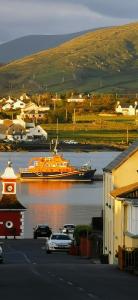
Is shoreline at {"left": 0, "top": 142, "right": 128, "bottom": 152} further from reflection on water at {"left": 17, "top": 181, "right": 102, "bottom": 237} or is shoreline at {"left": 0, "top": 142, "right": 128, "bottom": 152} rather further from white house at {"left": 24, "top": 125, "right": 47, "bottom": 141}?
reflection on water at {"left": 17, "top": 181, "right": 102, "bottom": 237}

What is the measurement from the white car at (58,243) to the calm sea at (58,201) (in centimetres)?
1429

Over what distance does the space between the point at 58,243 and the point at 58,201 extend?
54640 mm

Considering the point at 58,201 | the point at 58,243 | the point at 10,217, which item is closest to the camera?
the point at 58,243

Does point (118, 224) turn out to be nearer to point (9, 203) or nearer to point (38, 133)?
point (9, 203)

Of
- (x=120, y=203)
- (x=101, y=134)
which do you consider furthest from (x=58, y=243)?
(x=101, y=134)

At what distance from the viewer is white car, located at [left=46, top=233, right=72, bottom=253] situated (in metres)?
35.3

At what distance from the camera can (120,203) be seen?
26891mm

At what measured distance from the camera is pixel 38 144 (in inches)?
7584

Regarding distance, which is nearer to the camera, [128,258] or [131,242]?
[128,258]

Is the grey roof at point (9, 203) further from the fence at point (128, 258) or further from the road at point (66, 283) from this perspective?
the fence at point (128, 258)

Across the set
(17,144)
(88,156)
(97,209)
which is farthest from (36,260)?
(17,144)

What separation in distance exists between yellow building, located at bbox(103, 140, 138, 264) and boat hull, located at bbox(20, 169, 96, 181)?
99.5 metres

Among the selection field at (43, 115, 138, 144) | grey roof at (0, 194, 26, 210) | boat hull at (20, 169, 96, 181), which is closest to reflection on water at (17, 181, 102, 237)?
grey roof at (0, 194, 26, 210)

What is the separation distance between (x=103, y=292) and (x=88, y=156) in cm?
16315
